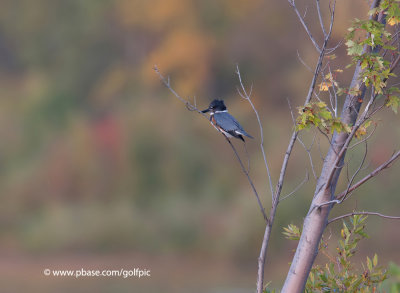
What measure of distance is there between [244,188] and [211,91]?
9.28ft

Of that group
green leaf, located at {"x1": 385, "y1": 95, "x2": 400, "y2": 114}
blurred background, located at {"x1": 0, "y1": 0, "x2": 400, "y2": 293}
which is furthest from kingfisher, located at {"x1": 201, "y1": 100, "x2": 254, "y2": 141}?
blurred background, located at {"x1": 0, "y1": 0, "x2": 400, "y2": 293}

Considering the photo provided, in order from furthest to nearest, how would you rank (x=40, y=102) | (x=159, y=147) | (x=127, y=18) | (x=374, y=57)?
(x=127, y=18), (x=40, y=102), (x=159, y=147), (x=374, y=57)

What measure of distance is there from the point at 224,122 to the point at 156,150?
9.16 meters

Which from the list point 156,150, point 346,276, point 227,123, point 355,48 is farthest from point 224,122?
point 156,150

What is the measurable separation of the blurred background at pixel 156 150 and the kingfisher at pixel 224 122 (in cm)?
620

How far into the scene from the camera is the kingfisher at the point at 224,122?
5242mm

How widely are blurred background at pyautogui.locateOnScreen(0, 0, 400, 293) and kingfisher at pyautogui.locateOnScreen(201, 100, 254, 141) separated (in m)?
6.20

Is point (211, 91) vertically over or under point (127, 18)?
under


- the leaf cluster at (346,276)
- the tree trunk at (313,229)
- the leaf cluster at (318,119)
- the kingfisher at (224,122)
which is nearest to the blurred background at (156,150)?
the kingfisher at (224,122)

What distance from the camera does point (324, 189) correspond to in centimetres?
383

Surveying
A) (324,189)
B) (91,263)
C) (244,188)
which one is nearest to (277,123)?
(244,188)

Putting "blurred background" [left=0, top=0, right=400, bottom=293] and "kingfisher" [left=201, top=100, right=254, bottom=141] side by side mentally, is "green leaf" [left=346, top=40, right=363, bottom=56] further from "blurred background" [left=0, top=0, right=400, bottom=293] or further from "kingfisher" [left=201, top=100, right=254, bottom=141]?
"blurred background" [left=0, top=0, right=400, bottom=293]

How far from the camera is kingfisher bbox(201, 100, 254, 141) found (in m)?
5.24

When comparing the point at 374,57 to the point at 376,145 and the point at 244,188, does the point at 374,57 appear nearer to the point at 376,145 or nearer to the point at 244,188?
the point at 376,145
